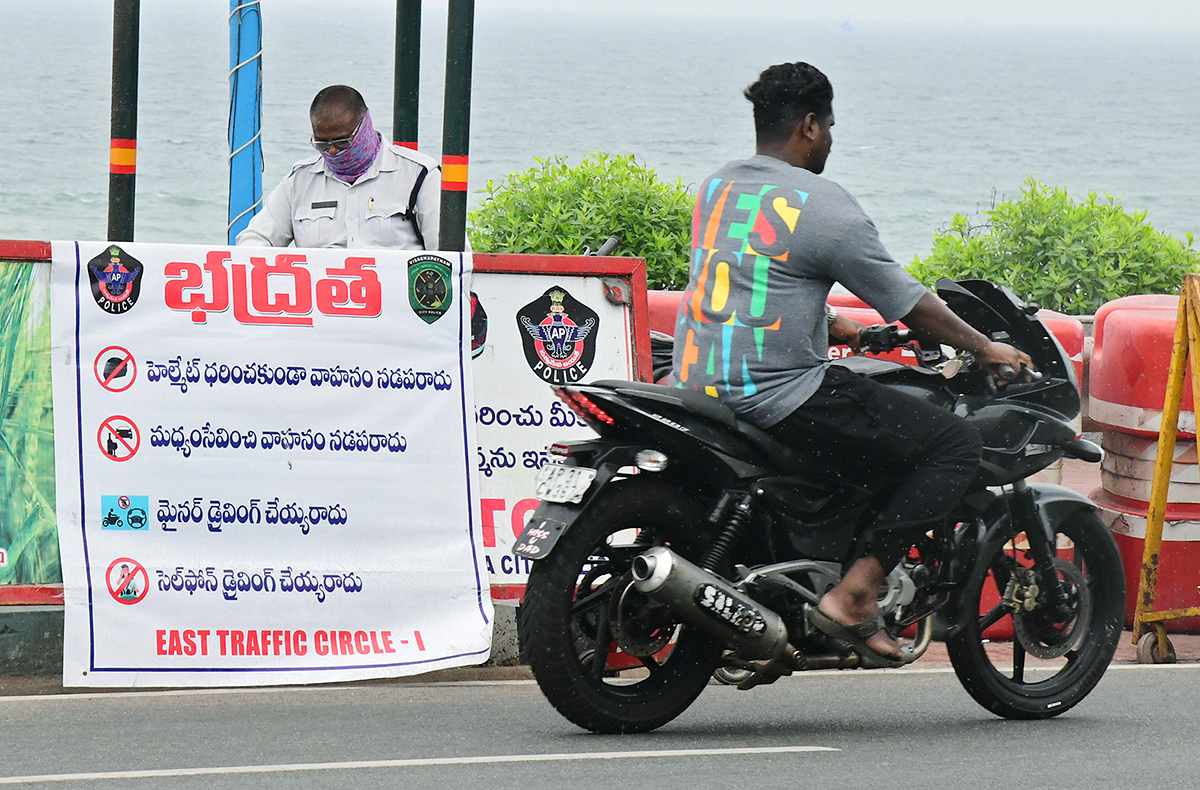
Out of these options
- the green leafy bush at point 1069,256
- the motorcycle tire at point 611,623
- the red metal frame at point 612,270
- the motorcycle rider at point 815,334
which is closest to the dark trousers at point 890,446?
the motorcycle rider at point 815,334

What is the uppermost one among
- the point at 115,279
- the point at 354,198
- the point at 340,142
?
the point at 340,142

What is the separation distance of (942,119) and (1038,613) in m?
104

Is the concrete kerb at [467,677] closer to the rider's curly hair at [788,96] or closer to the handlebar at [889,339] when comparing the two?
the handlebar at [889,339]

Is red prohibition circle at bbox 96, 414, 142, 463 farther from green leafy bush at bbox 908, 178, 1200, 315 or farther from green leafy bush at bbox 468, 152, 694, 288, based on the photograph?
green leafy bush at bbox 908, 178, 1200, 315

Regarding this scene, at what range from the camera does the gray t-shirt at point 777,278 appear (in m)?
5.37

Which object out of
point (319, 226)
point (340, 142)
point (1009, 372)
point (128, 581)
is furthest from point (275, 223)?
point (1009, 372)

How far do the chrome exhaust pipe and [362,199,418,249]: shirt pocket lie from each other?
2300 mm

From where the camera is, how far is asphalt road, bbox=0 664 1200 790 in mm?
4969

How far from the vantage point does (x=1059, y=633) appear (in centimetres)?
612

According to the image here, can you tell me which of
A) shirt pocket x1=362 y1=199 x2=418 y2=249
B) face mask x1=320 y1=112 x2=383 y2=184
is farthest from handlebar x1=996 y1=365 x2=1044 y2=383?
face mask x1=320 y1=112 x2=383 y2=184

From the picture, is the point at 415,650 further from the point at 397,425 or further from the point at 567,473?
the point at 567,473

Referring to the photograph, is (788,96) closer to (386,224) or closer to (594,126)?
(386,224)

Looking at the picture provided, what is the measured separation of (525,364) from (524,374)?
4 centimetres

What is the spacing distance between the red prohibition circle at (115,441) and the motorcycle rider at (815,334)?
6.92 feet
